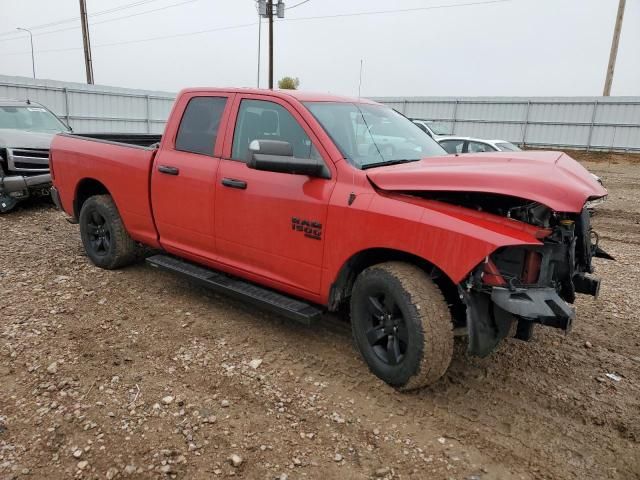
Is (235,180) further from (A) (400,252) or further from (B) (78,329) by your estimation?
(B) (78,329)

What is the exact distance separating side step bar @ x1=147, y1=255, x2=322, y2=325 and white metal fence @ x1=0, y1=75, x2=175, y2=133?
15.1 metres

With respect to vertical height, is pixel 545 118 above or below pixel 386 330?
above

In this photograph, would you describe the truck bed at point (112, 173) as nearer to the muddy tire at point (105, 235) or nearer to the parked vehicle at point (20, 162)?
the muddy tire at point (105, 235)

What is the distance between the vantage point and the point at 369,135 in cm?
395

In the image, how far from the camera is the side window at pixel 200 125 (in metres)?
4.33

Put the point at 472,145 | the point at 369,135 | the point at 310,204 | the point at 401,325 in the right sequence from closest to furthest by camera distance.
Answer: the point at 401,325 → the point at 310,204 → the point at 369,135 → the point at 472,145

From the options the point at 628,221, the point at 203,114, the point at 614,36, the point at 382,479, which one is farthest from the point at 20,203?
the point at 614,36

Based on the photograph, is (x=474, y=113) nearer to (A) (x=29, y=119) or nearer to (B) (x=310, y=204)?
(A) (x=29, y=119)

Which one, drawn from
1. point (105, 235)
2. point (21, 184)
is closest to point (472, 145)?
point (105, 235)

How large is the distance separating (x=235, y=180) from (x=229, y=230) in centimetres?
42

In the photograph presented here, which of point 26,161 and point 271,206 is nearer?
point 271,206

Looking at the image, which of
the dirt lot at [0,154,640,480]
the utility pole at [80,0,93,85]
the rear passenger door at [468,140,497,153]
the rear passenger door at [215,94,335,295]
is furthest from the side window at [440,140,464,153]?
the utility pole at [80,0,93,85]

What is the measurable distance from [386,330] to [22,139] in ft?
25.9

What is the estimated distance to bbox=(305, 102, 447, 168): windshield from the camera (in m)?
3.71
